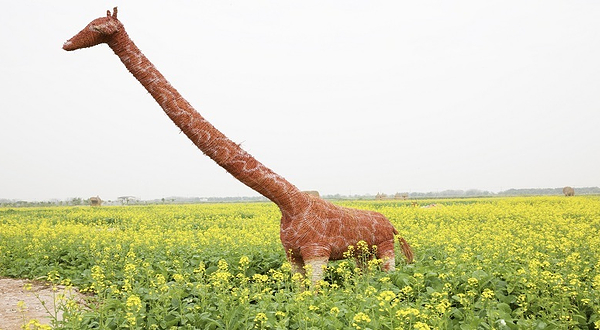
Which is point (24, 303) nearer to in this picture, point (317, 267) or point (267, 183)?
point (267, 183)

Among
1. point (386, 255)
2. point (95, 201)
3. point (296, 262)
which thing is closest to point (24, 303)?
point (296, 262)

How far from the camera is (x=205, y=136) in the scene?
4.46 m

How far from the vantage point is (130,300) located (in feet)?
11.1

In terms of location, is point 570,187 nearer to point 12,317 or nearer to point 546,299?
point 546,299

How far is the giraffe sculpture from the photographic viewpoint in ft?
13.9

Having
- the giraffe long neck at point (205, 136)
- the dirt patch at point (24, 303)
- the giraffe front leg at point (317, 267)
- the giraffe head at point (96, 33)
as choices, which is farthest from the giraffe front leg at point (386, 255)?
the giraffe head at point (96, 33)

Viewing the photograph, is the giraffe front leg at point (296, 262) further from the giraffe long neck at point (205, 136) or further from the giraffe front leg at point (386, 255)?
the giraffe front leg at point (386, 255)

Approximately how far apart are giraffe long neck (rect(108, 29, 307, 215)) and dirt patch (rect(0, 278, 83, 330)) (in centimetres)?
186

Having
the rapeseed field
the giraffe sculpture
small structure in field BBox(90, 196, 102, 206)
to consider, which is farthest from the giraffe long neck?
small structure in field BBox(90, 196, 102, 206)

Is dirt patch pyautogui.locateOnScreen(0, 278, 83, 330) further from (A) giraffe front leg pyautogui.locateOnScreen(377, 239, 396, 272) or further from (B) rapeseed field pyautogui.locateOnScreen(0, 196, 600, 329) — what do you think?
(A) giraffe front leg pyautogui.locateOnScreen(377, 239, 396, 272)

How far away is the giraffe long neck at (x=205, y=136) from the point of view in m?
4.29

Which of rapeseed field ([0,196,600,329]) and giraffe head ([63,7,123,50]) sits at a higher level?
giraffe head ([63,7,123,50])

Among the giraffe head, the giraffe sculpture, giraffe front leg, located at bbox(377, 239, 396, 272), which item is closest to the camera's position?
the giraffe head

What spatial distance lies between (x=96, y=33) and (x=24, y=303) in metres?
2.56
